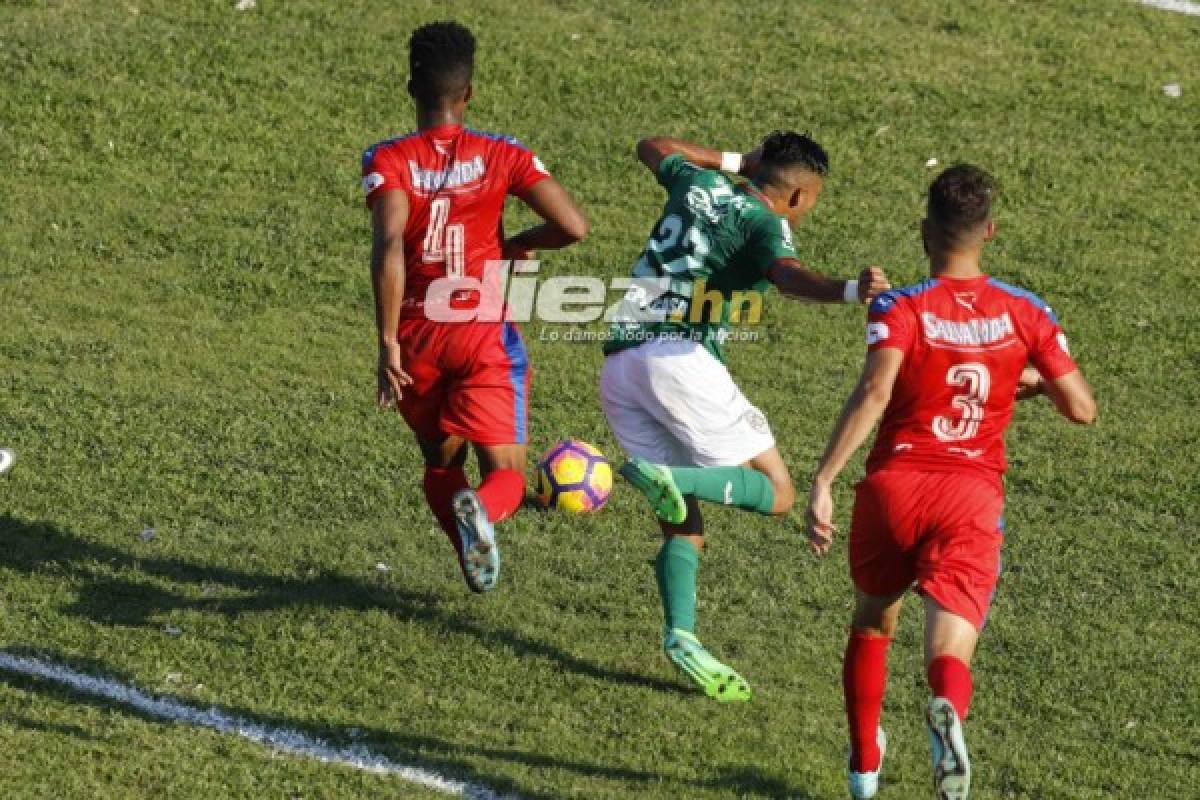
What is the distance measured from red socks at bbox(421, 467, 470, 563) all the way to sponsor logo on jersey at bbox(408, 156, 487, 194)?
152 centimetres

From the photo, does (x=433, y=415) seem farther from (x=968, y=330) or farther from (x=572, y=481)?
(x=968, y=330)

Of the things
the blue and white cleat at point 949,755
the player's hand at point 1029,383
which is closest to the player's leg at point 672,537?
the player's hand at point 1029,383

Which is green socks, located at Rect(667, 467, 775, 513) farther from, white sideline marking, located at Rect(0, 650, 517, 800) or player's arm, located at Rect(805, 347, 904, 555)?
white sideline marking, located at Rect(0, 650, 517, 800)

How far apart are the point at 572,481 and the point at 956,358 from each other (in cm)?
394

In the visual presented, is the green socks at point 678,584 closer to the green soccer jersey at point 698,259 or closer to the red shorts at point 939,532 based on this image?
the green soccer jersey at point 698,259

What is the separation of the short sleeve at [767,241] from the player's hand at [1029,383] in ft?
4.69

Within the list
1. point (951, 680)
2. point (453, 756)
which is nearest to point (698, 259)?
point (453, 756)

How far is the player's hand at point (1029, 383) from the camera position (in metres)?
7.73

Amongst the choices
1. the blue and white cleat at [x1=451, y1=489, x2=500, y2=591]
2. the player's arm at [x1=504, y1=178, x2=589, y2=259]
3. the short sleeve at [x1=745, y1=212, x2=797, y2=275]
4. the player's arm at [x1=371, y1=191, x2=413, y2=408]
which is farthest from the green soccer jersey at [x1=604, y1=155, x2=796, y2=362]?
the blue and white cleat at [x1=451, y1=489, x2=500, y2=591]

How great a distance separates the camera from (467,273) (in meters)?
9.19

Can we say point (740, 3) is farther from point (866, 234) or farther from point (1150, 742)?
point (1150, 742)

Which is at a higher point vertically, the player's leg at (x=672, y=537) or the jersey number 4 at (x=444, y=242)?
the jersey number 4 at (x=444, y=242)

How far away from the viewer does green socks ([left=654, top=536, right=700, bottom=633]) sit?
930 cm

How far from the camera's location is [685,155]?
977 centimetres
